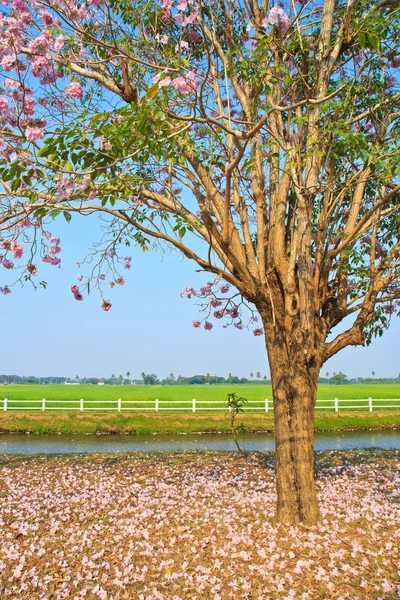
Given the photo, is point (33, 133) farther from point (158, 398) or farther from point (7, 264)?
point (158, 398)

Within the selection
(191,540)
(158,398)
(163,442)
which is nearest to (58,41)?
(191,540)

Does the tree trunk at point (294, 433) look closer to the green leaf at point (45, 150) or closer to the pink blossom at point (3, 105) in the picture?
the green leaf at point (45, 150)

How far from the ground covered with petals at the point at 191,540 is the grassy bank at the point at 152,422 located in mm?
14090

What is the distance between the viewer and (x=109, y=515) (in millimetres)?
6664

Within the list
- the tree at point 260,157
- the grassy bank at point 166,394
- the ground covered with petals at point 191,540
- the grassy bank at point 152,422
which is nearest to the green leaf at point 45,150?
the tree at point 260,157

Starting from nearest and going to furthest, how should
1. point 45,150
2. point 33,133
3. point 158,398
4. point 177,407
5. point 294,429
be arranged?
A: point 45,150, point 33,133, point 294,429, point 177,407, point 158,398

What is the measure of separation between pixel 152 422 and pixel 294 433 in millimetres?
18250

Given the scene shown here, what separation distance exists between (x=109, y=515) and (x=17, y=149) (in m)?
4.72

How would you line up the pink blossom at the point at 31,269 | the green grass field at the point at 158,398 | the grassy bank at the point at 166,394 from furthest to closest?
1. the grassy bank at the point at 166,394
2. the green grass field at the point at 158,398
3. the pink blossom at the point at 31,269

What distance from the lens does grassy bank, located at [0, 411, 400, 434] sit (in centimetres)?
2302

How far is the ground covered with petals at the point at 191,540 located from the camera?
4609mm

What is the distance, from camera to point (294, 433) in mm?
6254

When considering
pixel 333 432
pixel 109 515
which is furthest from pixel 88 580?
pixel 333 432

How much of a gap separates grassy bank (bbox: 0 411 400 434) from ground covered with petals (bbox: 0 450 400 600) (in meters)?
14.1
